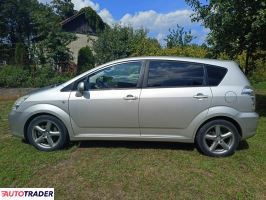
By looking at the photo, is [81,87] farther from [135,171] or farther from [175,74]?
[135,171]

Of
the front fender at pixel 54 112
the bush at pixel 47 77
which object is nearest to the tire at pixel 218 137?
the front fender at pixel 54 112

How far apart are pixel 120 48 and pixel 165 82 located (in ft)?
51.7

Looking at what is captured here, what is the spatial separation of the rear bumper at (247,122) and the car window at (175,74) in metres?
Result: 0.88

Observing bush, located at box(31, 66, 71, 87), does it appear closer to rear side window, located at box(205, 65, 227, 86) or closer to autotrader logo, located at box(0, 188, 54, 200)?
rear side window, located at box(205, 65, 227, 86)

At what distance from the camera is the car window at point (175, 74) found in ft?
20.6

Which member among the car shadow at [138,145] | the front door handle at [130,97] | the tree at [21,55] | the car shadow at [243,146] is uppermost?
the tree at [21,55]

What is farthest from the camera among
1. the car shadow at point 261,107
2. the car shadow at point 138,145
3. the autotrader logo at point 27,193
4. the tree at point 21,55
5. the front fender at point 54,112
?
the tree at point 21,55

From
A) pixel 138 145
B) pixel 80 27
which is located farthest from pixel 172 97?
pixel 80 27

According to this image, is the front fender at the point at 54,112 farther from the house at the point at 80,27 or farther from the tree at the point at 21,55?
the house at the point at 80,27

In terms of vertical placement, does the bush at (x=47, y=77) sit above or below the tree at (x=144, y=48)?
below

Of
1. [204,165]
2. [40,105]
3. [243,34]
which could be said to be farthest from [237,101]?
[243,34]

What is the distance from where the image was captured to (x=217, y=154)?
20.5ft

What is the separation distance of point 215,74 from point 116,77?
67.0 inches

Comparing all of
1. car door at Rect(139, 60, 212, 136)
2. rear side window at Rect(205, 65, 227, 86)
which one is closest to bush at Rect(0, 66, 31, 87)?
car door at Rect(139, 60, 212, 136)
